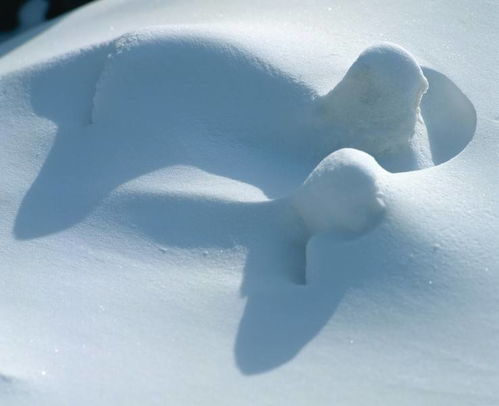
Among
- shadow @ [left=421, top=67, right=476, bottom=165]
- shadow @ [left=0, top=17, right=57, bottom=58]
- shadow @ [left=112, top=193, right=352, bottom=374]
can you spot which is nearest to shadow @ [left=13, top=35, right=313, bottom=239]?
shadow @ [left=112, top=193, right=352, bottom=374]

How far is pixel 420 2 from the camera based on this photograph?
109 inches

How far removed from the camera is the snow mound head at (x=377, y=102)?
2203 mm

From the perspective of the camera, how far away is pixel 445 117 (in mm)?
2389

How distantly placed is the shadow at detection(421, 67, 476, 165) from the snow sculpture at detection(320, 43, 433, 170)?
4 centimetres

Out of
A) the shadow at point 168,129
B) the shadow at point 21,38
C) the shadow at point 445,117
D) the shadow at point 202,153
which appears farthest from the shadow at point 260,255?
the shadow at point 21,38

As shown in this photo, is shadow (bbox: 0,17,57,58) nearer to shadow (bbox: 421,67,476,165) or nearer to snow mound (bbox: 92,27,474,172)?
snow mound (bbox: 92,27,474,172)

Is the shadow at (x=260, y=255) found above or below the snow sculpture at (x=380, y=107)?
below

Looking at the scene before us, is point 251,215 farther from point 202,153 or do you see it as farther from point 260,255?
point 202,153

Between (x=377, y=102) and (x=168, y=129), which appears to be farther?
(x=168, y=129)

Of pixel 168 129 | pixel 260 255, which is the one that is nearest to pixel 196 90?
pixel 168 129

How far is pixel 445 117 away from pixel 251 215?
63 centimetres

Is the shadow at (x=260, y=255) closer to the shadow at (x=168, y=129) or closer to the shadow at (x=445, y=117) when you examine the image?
the shadow at (x=168, y=129)

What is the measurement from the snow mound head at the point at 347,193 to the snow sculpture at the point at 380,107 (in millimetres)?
286

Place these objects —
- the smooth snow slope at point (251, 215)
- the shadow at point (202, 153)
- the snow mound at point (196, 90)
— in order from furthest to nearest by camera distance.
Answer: the snow mound at point (196, 90) < the shadow at point (202, 153) < the smooth snow slope at point (251, 215)
